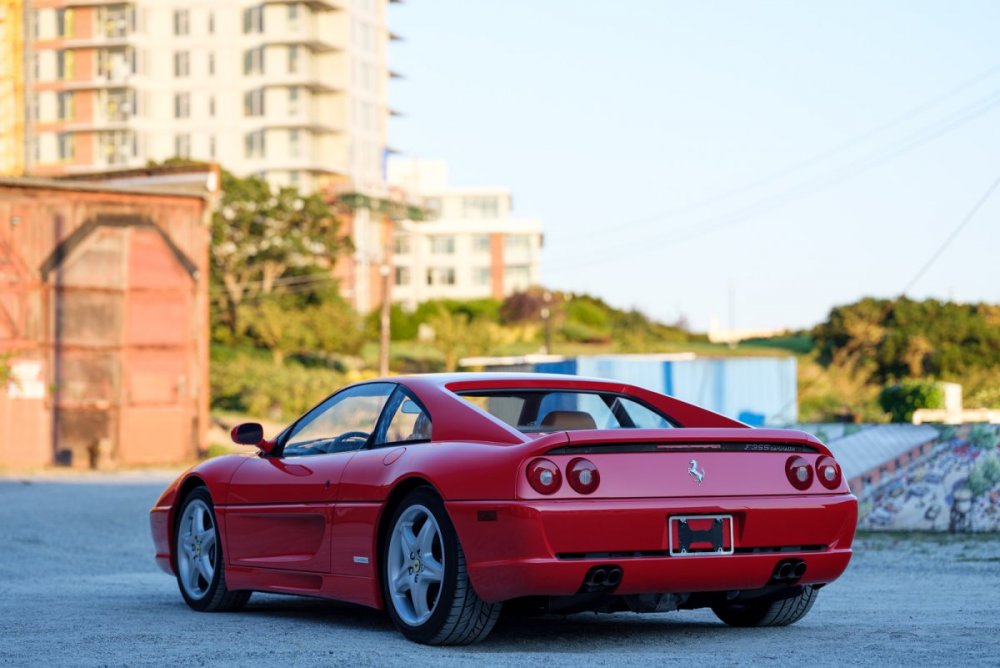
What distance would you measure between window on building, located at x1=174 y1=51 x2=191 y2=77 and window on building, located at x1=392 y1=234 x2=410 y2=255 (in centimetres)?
2077

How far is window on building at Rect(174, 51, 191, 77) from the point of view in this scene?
103 meters

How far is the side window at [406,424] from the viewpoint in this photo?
7.57m

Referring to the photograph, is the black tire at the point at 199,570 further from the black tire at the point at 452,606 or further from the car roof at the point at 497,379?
the black tire at the point at 452,606

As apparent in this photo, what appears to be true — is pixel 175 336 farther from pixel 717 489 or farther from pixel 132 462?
pixel 717 489

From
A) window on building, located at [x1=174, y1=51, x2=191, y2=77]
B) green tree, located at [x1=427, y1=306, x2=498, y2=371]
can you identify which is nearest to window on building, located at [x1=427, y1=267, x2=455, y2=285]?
window on building, located at [x1=174, y1=51, x2=191, y2=77]

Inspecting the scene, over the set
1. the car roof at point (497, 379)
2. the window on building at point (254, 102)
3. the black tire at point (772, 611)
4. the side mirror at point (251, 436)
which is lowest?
the black tire at point (772, 611)

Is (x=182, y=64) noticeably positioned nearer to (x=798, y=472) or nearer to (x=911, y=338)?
(x=911, y=338)

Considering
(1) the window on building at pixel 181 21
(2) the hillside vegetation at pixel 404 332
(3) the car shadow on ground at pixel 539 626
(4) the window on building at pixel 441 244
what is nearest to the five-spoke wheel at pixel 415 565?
(3) the car shadow on ground at pixel 539 626

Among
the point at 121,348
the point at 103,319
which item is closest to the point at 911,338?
the point at 121,348

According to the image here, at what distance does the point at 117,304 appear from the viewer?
3594cm

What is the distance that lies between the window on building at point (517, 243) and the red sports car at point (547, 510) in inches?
4308

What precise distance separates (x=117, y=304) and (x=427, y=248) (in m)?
83.4

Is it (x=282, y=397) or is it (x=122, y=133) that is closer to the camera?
(x=282, y=397)

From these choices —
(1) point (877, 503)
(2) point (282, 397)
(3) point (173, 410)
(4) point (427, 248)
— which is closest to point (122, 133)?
(4) point (427, 248)
